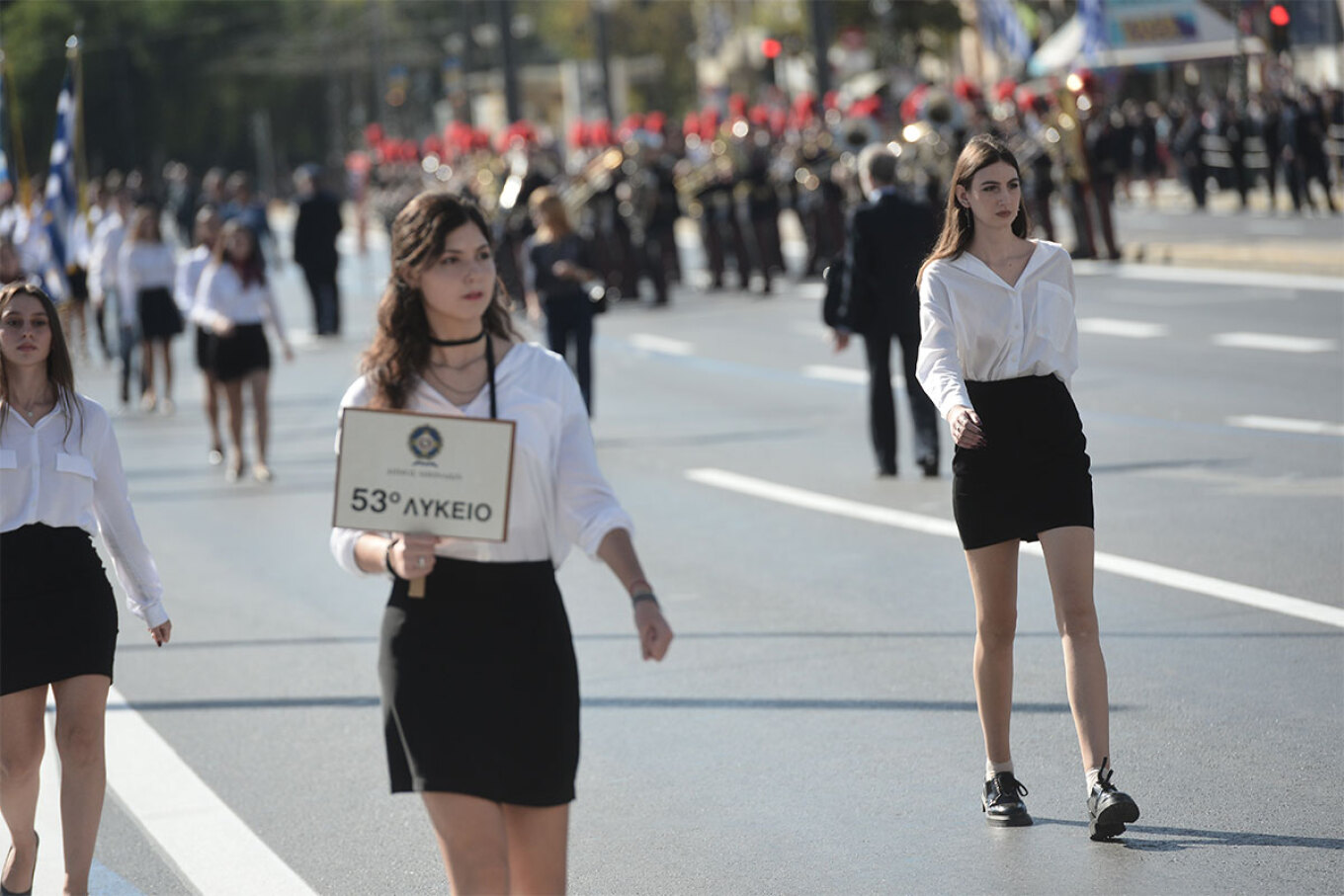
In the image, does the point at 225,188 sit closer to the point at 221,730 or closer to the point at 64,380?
the point at 221,730

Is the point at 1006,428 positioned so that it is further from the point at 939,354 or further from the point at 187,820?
the point at 187,820

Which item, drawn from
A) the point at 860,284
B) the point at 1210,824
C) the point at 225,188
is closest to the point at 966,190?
the point at 1210,824

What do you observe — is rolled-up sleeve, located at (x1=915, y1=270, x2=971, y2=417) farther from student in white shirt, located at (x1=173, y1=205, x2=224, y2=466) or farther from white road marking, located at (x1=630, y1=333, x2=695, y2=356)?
white road marking, located at (x1=630, y1=333, x2=695, y2=356)

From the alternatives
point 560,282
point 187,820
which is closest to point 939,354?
point 187,820

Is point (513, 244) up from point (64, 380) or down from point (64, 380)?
down

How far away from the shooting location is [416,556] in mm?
4258

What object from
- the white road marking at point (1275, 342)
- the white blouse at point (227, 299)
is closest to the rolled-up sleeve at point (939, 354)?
the white blouse at point (227, 299)

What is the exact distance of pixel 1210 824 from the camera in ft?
20.4

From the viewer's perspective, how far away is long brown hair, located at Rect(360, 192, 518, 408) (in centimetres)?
446

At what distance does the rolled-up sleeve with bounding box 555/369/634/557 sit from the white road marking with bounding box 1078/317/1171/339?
17.0 m

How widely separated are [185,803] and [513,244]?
2309 cm

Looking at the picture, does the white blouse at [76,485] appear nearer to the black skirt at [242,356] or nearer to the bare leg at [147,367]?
the black skirt at [242,356]

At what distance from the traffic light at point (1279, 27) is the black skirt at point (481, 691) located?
94.6 ft

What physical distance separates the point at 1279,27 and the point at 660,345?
12.6 m
